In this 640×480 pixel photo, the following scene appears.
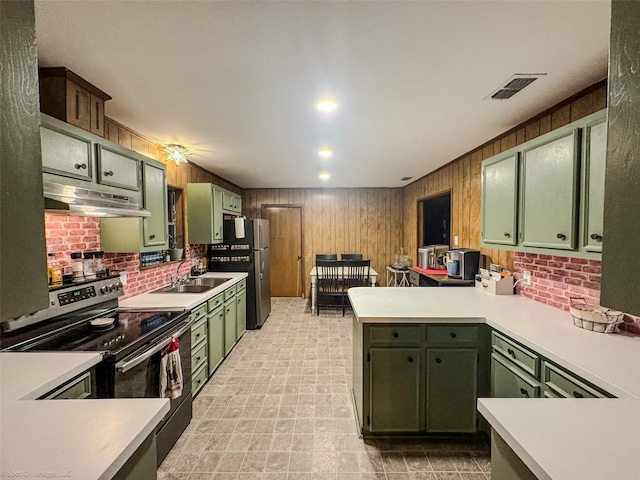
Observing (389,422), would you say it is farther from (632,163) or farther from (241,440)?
(632,163)

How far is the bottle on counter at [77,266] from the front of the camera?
78.2 inches

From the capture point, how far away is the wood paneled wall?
6.29 meters

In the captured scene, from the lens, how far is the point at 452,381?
2.00 meters

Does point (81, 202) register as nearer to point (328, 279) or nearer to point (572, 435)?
point (572, 435)

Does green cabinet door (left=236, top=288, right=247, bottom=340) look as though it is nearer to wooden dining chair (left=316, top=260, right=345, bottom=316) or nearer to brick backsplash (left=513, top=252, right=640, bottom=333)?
wooden dining chair (left=316, top=260, right=345, bottom=316)

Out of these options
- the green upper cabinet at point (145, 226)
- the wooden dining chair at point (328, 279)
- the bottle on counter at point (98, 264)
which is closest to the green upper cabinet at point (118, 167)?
the green upper cabinet at point (145, 226)

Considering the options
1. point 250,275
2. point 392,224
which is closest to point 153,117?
point 250,275

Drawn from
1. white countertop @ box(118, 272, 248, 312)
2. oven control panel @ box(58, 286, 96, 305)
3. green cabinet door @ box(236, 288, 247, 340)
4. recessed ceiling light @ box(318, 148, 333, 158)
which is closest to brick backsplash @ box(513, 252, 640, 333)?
recessed ceiling light @ box(318, 148, 333, 158)

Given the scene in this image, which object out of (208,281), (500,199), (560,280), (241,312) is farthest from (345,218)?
(560,280)

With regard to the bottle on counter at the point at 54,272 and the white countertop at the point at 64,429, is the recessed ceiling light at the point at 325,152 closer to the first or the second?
the bottle on counter at the point at 54,272

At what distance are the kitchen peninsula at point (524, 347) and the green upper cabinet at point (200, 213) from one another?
6.63 feet

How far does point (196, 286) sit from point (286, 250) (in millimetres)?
3043

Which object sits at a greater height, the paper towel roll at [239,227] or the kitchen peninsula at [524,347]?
the paper towel roll at [239,227]

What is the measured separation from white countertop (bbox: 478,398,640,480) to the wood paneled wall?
525cm
